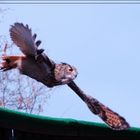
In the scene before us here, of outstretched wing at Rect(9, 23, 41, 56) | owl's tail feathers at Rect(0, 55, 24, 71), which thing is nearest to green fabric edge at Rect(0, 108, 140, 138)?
owl's tail feathers at Rect(0, 55, 24, 71)

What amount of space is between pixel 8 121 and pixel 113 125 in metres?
1.62

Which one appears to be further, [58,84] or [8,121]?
[8,121]

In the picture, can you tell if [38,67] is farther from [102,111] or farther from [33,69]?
[102,111]

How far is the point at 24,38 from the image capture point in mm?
2623

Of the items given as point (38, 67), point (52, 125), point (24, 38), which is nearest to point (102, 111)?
point (38, 67)

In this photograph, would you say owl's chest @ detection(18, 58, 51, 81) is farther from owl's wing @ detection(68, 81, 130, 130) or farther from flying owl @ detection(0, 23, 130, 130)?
owl's wing @ detection(68, 81, 130, 130)

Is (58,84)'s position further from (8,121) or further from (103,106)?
(8,121)

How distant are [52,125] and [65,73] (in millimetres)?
1803

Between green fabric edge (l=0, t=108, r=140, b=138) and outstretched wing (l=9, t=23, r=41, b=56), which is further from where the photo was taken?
green fabric edge (l=0, t=108, r=140, b=138)

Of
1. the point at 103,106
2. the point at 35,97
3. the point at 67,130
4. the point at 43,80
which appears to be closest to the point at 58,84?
the point at 43,80

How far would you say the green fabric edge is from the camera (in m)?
4.17

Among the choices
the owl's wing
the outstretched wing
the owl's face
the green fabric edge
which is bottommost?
the green fabric edge

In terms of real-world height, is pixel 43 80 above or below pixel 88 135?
above

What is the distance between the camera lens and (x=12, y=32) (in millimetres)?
2656
